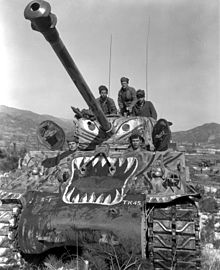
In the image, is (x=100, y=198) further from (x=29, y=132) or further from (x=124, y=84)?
(x=29, y=132)

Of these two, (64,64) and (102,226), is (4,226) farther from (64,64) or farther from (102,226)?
(64,64)

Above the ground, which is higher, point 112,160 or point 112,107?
point 112,107

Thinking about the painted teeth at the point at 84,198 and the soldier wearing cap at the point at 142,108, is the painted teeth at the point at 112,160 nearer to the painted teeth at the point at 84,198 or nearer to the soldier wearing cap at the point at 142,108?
the painted teeth at the point at 84,198

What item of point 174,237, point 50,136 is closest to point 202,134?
point 50,136

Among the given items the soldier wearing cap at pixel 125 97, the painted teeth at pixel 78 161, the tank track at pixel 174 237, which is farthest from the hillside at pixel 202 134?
the tank track at pixel 174 237

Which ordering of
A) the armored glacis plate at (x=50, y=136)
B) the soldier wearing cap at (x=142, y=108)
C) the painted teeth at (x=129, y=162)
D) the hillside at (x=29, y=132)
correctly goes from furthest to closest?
1. the hillside at (x=29, y=132)
2. the soldier wearing cap at (x=142, y=108)
3. the armored glacis plate at (x=50, y=136)
4. the painted teeth at (x=129, y=162)

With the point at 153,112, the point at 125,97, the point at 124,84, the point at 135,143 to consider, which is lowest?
the point at 135,143

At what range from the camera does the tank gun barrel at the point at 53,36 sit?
4.87 metres

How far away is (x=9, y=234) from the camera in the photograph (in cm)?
670

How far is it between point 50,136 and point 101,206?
3.34 metres

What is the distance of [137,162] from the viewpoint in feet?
23.4

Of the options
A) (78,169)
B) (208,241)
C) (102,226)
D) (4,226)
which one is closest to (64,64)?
(78,169)

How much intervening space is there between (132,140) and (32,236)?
268 centimetres

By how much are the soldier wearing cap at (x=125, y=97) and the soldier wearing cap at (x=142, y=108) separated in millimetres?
306
